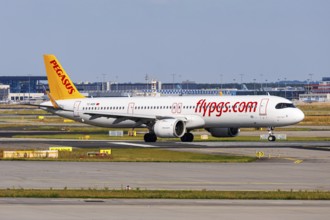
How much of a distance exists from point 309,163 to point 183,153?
1251cm

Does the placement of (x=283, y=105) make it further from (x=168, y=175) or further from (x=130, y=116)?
(x=168, y=175)

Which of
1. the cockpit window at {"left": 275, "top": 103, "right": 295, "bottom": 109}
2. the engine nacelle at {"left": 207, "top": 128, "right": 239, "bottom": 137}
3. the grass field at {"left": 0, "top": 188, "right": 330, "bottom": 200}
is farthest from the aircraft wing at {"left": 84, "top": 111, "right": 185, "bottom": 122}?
the grass field at {"left": 0, "top": 188, "right": 330, "bottom": 200}

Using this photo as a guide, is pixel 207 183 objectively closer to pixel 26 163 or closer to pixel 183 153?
pixel 26 163

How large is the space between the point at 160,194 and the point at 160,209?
5.17 metres

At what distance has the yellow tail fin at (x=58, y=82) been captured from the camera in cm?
9644

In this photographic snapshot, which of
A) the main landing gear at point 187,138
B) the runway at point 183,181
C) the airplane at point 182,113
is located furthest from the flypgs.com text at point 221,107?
the runway at point 183,181

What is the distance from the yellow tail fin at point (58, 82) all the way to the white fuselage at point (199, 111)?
3.29m

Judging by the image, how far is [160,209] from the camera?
3198 cm

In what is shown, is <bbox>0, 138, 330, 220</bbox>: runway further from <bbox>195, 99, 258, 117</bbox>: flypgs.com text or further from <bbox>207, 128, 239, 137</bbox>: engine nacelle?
<bbox>207, 128, 239, 137</bbox>: engine nacelle

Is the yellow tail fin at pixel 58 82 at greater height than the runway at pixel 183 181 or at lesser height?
greater

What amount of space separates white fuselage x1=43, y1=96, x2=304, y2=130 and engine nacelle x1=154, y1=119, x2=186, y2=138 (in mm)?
1676

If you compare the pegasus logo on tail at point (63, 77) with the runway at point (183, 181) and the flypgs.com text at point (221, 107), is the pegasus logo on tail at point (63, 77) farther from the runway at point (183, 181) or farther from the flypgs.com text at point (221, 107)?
the runway at point (183, 181)

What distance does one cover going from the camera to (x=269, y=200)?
35.6 meters

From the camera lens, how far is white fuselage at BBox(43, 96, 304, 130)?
83562mm
